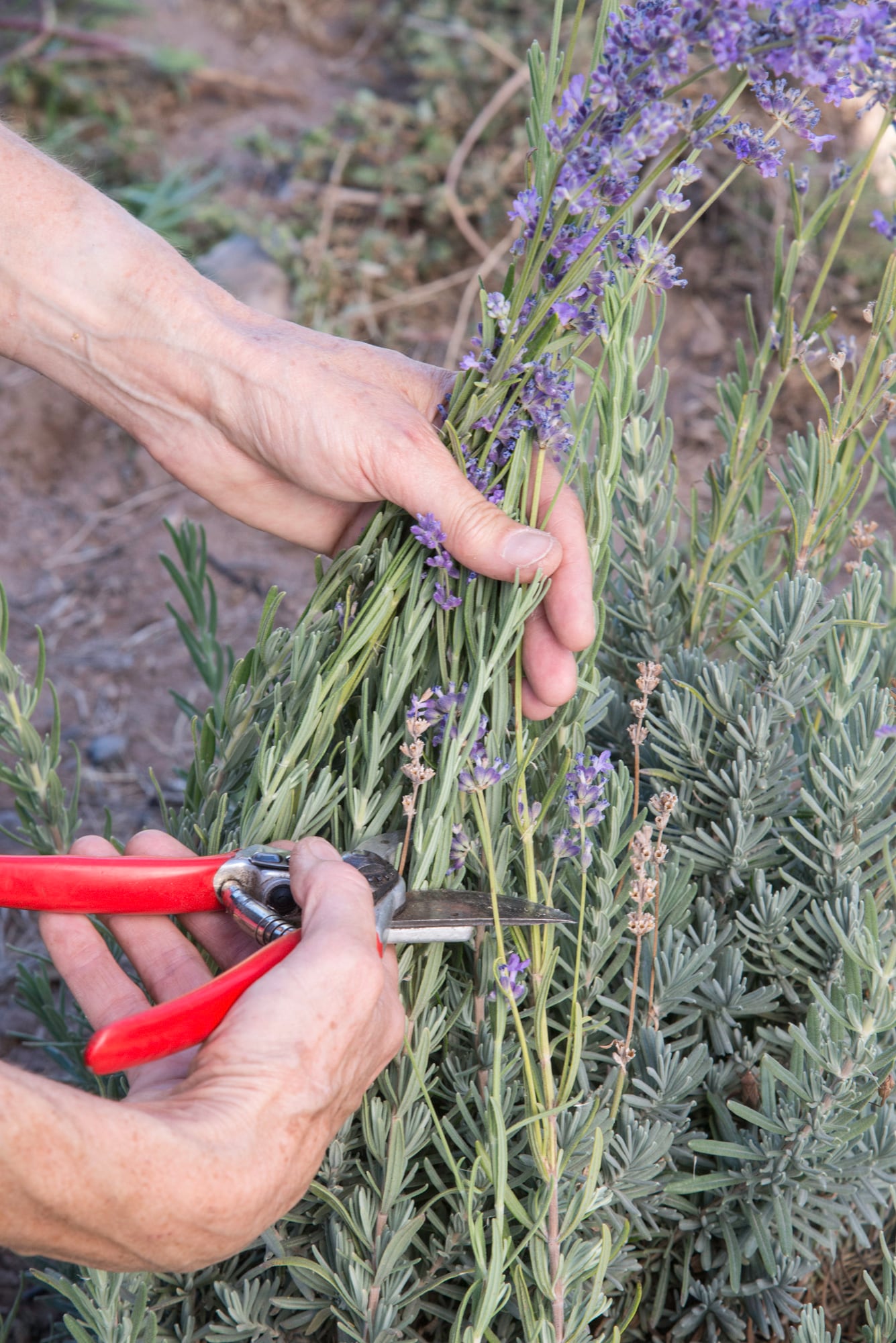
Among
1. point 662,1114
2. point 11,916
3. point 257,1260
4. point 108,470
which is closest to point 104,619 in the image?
point 108,470

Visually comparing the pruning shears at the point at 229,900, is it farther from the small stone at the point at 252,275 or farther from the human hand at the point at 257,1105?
the small stone at the point at 252,275

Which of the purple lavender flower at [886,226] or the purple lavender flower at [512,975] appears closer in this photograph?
the purple lavender flower at [512,975]

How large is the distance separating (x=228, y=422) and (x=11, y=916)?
4.74 ft

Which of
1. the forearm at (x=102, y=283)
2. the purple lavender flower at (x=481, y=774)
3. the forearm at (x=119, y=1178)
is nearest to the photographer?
the forearm at (x=119, y=1178)

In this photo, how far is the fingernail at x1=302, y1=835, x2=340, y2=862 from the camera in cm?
121

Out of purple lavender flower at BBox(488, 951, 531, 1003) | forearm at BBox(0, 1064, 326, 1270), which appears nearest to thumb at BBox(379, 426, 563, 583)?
purple lavender flower at BBox(488, 951, 531, 1003)

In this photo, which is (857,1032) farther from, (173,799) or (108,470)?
(108,470)

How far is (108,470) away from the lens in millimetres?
3834

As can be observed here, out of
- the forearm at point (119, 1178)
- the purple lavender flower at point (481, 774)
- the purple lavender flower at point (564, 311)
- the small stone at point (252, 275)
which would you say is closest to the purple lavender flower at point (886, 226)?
the purple lavender flower at point (564, 311)

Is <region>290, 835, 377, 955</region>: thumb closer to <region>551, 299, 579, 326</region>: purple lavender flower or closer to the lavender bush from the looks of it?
the lavender bush

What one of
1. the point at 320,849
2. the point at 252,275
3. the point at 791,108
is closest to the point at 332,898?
the point at 320,849

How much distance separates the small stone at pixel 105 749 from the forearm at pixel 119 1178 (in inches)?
76.2

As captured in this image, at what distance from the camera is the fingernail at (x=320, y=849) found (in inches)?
47.7

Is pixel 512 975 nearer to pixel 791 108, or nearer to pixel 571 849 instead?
pixel 571 849
